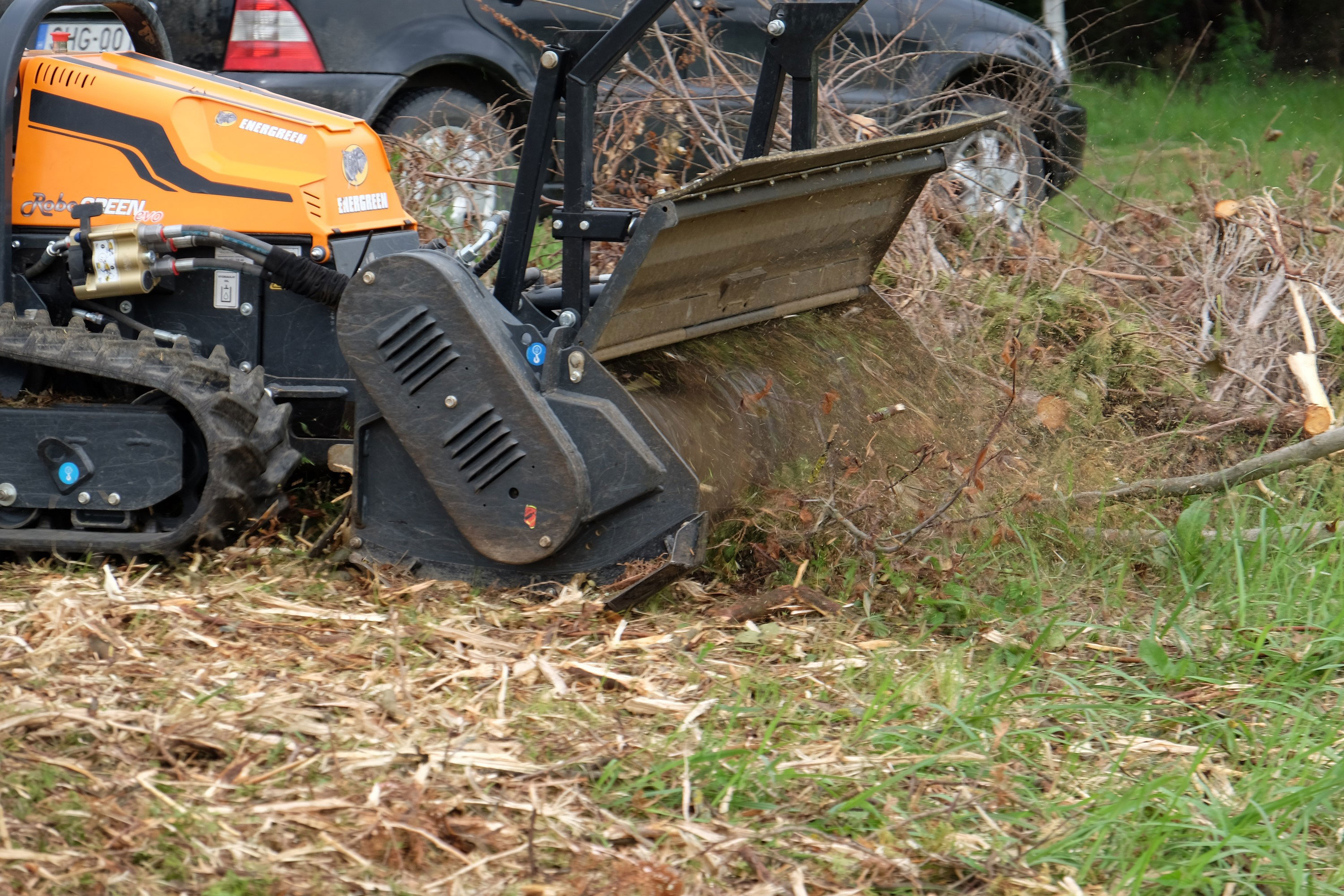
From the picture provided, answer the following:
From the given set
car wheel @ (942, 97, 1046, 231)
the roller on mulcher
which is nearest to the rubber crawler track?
the roller on mulcher

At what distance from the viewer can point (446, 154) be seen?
607 centimetres

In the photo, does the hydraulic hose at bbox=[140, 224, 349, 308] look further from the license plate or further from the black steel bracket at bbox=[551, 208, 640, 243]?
the license plate

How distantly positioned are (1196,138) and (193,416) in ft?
17.0

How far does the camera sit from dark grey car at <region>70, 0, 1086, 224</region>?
5.86 metres

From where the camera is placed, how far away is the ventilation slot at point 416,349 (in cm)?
329

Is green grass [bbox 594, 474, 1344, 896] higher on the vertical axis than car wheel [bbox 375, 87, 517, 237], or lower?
lower

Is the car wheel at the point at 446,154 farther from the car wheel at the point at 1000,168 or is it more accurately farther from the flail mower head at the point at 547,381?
the flail mower head at the point at 547,381

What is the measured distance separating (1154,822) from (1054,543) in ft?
5.12

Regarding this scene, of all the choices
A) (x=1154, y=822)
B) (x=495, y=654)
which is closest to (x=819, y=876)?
(x=1154, y=822)

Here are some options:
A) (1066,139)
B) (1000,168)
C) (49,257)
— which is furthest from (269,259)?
(1066,139)

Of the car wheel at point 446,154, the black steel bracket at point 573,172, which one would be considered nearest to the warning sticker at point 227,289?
the black steel bracket at point 573,172

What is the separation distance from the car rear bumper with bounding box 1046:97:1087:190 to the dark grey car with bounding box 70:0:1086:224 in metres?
0.02

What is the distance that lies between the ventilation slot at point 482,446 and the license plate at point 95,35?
1945 mm

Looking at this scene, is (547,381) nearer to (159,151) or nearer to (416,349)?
(416,349)
